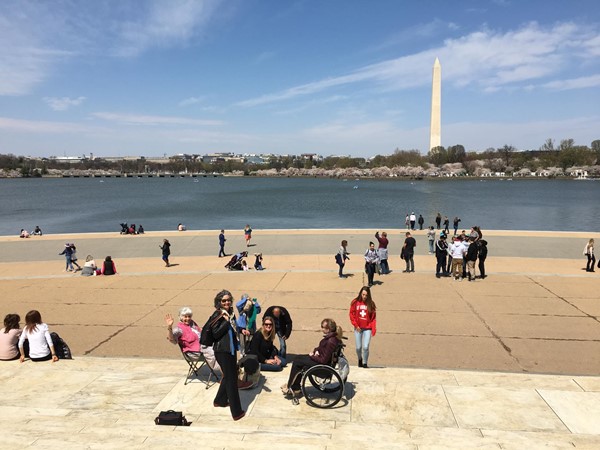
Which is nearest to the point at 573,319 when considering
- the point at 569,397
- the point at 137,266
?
the point at 569,397

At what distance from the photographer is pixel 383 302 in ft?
36.7

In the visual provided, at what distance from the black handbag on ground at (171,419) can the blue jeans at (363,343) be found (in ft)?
9.67

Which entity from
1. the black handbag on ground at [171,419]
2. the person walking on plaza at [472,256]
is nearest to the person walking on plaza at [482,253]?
the person walking on plaza at [472,256]

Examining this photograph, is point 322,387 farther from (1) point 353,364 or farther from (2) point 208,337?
(1) point 353,364

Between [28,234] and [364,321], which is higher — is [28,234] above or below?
below

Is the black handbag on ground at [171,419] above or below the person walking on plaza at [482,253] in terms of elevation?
below

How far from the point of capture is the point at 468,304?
10898 mm

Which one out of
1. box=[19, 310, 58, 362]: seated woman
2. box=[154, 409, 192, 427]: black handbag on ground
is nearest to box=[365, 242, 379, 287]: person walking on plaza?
box=[19, 310, 58, 362]: seated woman

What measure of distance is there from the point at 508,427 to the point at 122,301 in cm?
937

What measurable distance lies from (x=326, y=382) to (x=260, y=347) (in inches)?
51.6

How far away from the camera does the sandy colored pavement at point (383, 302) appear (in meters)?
8.02

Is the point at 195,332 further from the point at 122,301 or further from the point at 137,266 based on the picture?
the point at 137,266

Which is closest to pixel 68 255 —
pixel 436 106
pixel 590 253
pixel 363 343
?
pixel 363 343

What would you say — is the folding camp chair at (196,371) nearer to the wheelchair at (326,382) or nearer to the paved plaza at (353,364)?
the paved plaza at (353,364)
